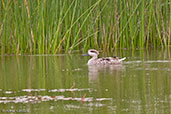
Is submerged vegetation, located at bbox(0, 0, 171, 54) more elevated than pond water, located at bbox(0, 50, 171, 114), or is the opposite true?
submerged vegetation, located at bbox(0, 0, 171, 54)

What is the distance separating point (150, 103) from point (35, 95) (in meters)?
1.47

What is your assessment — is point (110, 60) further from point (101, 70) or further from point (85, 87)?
point (85, 87)

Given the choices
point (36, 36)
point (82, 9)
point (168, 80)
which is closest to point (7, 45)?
point (36, 36)

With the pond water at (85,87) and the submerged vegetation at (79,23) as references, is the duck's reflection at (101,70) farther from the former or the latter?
the submerged vegetation at (79,23)

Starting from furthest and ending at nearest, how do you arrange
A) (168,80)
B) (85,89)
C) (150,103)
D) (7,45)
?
(7,45) → (168,80) → (85,89) → (150,103)

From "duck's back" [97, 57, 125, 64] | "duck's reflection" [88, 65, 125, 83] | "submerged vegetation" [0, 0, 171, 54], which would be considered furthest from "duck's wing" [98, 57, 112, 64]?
"submerged vegetation" [0, 0, 171, 54]

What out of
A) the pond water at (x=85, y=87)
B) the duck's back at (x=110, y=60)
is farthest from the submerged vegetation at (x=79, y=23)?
the duck's back at (x=110, y=60)

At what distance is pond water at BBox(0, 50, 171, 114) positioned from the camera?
5.33 meters

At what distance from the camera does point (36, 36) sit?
12.9 metres

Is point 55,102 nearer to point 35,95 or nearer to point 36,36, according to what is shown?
point 35,95

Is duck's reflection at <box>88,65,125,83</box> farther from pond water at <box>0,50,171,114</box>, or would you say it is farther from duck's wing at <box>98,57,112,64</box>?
duck's wing at <box>98,57,112,64</box>

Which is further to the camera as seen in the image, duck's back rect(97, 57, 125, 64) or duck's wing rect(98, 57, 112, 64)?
duck's wing rect(98, 57, 112, 64)

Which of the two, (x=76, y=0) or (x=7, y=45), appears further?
(x=7, y=45)

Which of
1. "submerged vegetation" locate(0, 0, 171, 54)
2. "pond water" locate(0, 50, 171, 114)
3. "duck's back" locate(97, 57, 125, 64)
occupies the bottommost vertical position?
"pond water" locate(0, 50, 171, 114)
